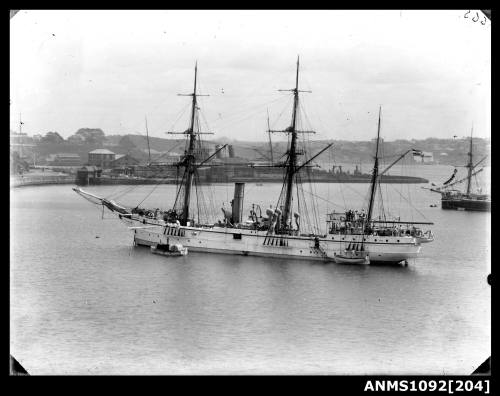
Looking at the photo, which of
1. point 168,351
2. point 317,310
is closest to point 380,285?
point 317,310

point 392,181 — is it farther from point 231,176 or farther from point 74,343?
point 74,343

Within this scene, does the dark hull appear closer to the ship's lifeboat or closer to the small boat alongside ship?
the ship's lifeboat

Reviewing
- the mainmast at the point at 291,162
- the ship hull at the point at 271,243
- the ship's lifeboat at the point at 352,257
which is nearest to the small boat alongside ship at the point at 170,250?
the ship hull at the point at 271,243

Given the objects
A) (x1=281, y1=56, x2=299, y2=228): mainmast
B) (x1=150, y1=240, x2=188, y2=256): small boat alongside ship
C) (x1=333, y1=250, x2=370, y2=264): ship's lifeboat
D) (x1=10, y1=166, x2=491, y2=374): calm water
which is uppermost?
(x1=281, y1=56, x2=299, y2=228): mainmast

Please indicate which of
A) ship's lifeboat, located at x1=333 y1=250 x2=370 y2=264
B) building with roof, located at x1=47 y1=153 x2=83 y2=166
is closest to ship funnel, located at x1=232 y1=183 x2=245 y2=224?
ship's lifeboat, located at x1=333 y1=250 x2=370 y2=264

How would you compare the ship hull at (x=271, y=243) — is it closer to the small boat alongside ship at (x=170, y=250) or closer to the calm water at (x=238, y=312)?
the calm water at (x=238, y=312)

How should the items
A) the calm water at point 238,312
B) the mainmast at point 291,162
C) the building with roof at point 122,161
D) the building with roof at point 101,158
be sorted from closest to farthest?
1. the calm water at point 238,312
2. the mainmast at point 291,162
3. the building with roof at point 122,161
4. the building with roof at point 101,158

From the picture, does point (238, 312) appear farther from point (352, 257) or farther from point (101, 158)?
point (101, 158)
